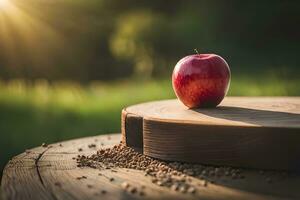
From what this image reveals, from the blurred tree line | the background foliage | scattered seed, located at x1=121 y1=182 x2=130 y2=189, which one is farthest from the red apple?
the blurred tree line

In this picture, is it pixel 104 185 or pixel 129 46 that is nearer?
pixel 104 185

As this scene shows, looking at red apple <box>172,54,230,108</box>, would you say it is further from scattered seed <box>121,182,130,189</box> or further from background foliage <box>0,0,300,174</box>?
background foliage <box>0,0,300,174</box>

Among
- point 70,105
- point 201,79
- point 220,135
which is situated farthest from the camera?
point 70,105

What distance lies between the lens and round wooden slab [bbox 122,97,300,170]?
5.56ft

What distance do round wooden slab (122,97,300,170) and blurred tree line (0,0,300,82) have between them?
339 cm

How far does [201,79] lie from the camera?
231 centimetres

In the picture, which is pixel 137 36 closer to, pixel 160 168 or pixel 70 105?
pixel 70 105

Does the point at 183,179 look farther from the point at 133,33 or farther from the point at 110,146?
the point at 133,33

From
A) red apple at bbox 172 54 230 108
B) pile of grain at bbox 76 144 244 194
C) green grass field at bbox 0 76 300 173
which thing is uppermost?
red apple at bbox 172 54 230 108

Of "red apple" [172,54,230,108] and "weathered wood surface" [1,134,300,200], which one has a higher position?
"red apple" [172,54,230,108]

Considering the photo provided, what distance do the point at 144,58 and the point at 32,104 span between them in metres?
2.25

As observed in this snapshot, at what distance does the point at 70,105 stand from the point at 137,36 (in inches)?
95.5

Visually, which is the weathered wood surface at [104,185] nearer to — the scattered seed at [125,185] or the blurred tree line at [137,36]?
the scattered seed at [125,185]

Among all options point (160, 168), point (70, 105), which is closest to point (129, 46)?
point (70, 105)
